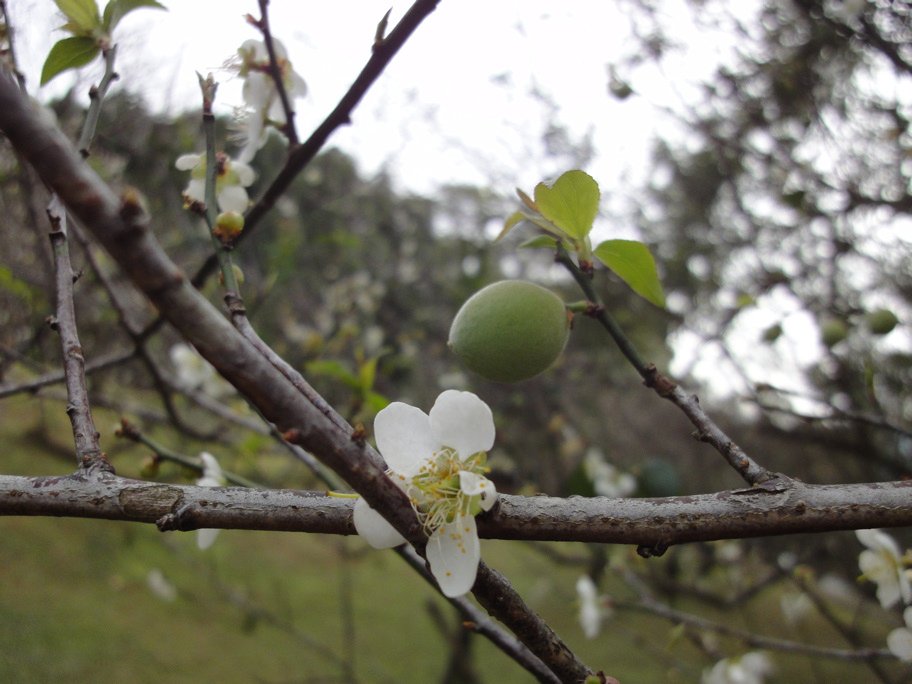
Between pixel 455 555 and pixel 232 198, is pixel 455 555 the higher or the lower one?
the lower one

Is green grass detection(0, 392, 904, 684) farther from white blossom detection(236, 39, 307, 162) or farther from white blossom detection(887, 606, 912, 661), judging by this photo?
white blossom detection(236, 39, 307, 162)

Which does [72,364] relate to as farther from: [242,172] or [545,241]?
[545,241]

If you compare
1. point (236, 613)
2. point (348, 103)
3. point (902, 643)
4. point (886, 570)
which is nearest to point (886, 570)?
point (886, 570)

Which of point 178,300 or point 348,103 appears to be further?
point 348,103

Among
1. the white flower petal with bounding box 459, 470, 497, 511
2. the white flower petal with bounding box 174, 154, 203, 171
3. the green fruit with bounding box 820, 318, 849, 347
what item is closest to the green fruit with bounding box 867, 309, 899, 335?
the green fruit with bounding box 820, 318, 849, 347

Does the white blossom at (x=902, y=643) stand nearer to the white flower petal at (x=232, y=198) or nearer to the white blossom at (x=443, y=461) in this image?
the white blossom at (x=443, y=461)

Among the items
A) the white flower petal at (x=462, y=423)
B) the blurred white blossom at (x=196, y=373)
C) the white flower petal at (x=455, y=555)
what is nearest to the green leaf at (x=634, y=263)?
the white flower petal at (x=462, y=423)
